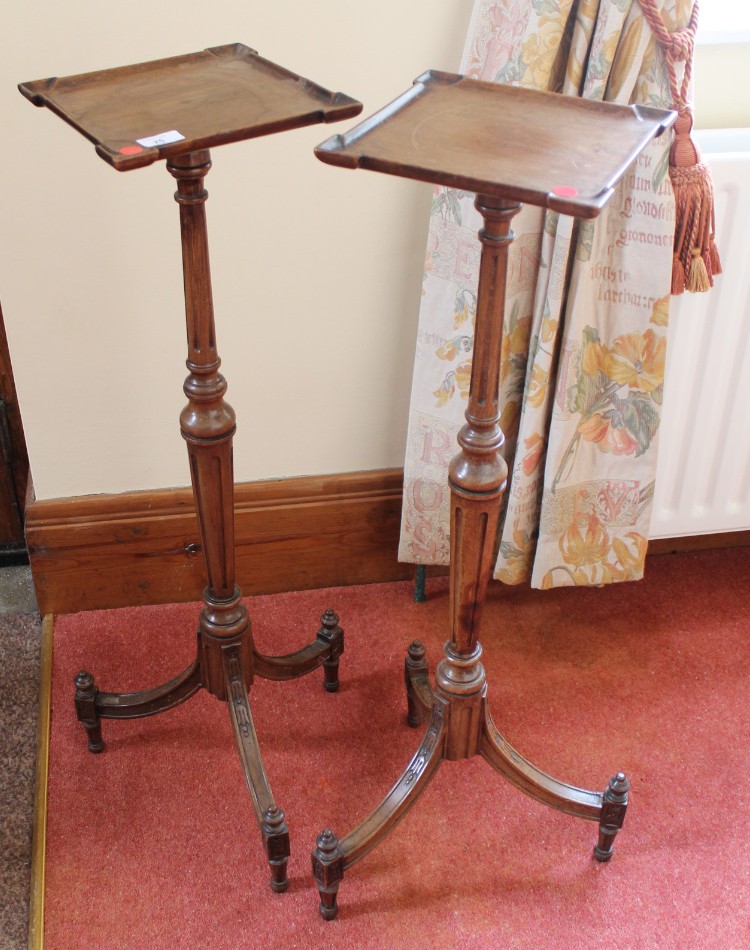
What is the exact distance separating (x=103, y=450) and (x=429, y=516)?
53cm

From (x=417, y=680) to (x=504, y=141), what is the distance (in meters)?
0.82

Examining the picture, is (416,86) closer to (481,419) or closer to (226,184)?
(481,419)

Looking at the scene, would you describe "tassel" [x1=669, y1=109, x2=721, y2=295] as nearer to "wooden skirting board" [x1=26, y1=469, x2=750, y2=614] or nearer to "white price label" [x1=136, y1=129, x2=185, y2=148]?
"wooden skirting board" [x1=26, y1=469, x2=750, y2=614]

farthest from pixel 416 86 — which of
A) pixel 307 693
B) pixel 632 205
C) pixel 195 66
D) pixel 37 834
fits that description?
pixel 37 834

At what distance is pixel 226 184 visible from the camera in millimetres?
1515

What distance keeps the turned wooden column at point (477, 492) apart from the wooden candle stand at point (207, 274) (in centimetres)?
21

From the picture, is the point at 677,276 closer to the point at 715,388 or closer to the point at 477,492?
the point at 715,388

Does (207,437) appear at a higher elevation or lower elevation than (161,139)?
lower

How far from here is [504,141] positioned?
3.36 feet

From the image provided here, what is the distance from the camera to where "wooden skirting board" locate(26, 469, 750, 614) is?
1.72 m

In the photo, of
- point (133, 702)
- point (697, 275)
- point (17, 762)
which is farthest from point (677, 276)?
point (17, 762)

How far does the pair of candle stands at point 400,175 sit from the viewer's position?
987 mm

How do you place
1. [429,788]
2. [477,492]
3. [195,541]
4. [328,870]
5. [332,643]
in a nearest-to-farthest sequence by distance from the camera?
[477,492] < [328,870] < [429,788] < [332,643] < [195,541]

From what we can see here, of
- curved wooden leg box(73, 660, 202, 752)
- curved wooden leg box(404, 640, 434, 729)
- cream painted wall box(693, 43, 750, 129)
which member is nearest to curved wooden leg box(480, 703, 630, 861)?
curved wooden leg box(404, 640, 434, 729)
